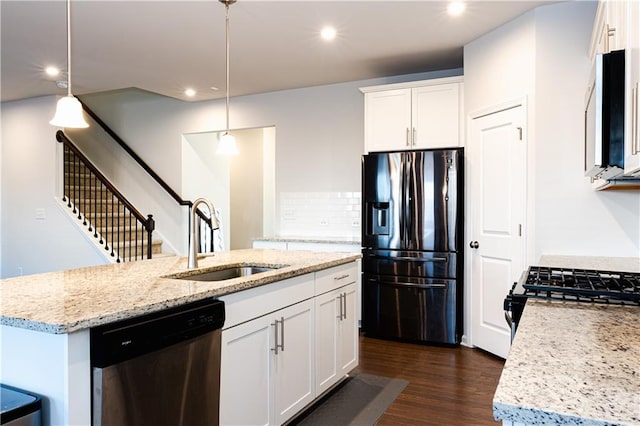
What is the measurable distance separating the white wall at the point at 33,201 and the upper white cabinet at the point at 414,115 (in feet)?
11.7

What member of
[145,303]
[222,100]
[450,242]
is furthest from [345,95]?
[145,303]

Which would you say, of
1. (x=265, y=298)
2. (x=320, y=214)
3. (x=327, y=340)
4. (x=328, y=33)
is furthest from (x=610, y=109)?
(x=320, y=214)

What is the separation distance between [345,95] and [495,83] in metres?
1.94

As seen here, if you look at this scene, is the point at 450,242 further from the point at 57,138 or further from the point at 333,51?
the point at 57,138

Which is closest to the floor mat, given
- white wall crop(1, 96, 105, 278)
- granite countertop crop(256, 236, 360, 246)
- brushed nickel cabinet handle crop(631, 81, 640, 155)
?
granite countertop crop(256, 236, 360, 246)

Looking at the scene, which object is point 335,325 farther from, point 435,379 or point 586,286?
point 586,286

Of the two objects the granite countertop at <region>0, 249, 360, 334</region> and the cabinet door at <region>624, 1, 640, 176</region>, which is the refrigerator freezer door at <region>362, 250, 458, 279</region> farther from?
→ the cabinet door at <region>624, 1, 640, 176</region>

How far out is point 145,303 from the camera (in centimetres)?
167

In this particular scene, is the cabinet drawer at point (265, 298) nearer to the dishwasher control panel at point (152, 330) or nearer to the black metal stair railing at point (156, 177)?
the dishwasher control panel at point (152, 330)

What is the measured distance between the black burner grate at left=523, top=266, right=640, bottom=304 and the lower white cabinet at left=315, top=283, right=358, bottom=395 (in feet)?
3.94

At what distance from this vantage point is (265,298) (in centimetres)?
229

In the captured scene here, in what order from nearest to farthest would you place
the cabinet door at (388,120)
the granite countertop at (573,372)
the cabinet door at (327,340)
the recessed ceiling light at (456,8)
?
the granite countertop at (573,372) < the cabinet door at (327,340) < the recessed ceiling light at (456,8) < the cabinet door at (388,120)

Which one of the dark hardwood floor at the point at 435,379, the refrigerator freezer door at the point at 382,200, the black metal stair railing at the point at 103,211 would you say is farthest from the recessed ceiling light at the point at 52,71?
the dark hardwood floor at the point at 435,379

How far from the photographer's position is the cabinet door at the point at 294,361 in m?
2.38
